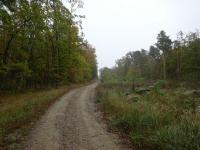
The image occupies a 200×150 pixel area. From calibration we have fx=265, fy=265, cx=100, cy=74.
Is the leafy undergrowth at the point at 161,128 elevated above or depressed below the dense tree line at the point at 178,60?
below

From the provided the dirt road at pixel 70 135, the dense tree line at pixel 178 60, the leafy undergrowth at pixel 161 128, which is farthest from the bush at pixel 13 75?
the dense tree line at pixel 178 60

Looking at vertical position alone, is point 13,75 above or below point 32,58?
below

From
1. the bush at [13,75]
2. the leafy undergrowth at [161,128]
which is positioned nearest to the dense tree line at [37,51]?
the bush at [13,75]

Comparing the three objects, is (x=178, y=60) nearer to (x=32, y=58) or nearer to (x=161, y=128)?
(x=32, y=58)

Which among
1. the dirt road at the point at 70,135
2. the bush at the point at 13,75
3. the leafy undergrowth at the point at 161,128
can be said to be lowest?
the dirt road at the point at 70,135

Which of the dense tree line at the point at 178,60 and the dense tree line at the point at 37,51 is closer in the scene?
the dense tree line at the point at 37,51

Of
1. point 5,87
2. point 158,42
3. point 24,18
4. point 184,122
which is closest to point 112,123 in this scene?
point 184,122

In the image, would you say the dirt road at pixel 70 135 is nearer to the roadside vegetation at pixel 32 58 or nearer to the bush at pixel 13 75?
the roadside vegetation at pixel 32 58

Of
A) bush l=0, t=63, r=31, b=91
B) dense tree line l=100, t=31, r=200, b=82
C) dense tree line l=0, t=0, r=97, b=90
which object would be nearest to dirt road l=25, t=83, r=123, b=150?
dense tree line l=0, t=0, r=97, b=90

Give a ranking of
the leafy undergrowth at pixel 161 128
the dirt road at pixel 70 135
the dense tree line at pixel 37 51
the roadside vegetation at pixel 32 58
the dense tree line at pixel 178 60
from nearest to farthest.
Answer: the leafy undergrowth at pixel 161 128 < the dirt road at pixel 70 135 < the roadside vegetation at pixel 32 58 < the dense tree line at pixel 37 51 < the dense tree line at pixel 178 60

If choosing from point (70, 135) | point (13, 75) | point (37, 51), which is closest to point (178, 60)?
point (37, 51)

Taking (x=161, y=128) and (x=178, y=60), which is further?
(x=178, y=60)

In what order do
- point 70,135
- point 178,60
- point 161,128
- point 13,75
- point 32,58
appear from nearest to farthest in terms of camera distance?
point 161,128, point 70,135, point 13,75, point 32,58, point 178,60

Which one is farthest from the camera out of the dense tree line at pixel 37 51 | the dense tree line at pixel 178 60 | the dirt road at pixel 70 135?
the dense tree line at pixel 178 60
